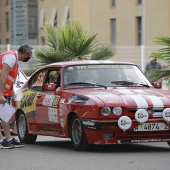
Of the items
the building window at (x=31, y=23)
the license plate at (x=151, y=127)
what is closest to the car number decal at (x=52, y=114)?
the license plate at (x=151, y=127)

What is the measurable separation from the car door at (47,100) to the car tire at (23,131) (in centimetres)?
60

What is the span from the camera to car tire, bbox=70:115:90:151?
1425cm

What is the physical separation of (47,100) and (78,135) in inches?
51.6

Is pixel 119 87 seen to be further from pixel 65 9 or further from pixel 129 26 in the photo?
pixel 65 9

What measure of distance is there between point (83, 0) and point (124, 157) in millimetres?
57119

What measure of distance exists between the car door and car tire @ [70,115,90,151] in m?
0.59

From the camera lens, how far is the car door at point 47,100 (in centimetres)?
1531

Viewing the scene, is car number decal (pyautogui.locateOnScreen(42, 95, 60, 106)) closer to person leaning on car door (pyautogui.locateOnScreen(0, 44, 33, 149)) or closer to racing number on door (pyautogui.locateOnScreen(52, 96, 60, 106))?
racing number on door (pyautogui.locateOnScreen(52, 96, 60, 106))

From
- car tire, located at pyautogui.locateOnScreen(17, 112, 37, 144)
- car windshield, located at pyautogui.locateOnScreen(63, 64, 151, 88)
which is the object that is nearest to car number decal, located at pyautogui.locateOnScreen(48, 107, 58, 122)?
car windshield, located at pyautogui.locateOnScreen(63, 64, 151, 88)

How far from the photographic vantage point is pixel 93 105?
1396 cm

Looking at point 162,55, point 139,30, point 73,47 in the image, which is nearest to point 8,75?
point 162,55

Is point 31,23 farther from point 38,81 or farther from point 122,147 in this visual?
point 122,147

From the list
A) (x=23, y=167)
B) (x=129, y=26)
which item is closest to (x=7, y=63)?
(x=23, y=167)

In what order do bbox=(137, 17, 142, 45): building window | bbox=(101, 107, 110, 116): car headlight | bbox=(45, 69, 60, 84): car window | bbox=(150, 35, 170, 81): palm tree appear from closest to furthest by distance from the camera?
bbox=(101, 107, 110, 116): car headlight, bbox=(45, 69, 60, 84): car window, bbox=(150, 35, 170, 81): palm tree, bbox=(137, 17, 142, 45): building window
